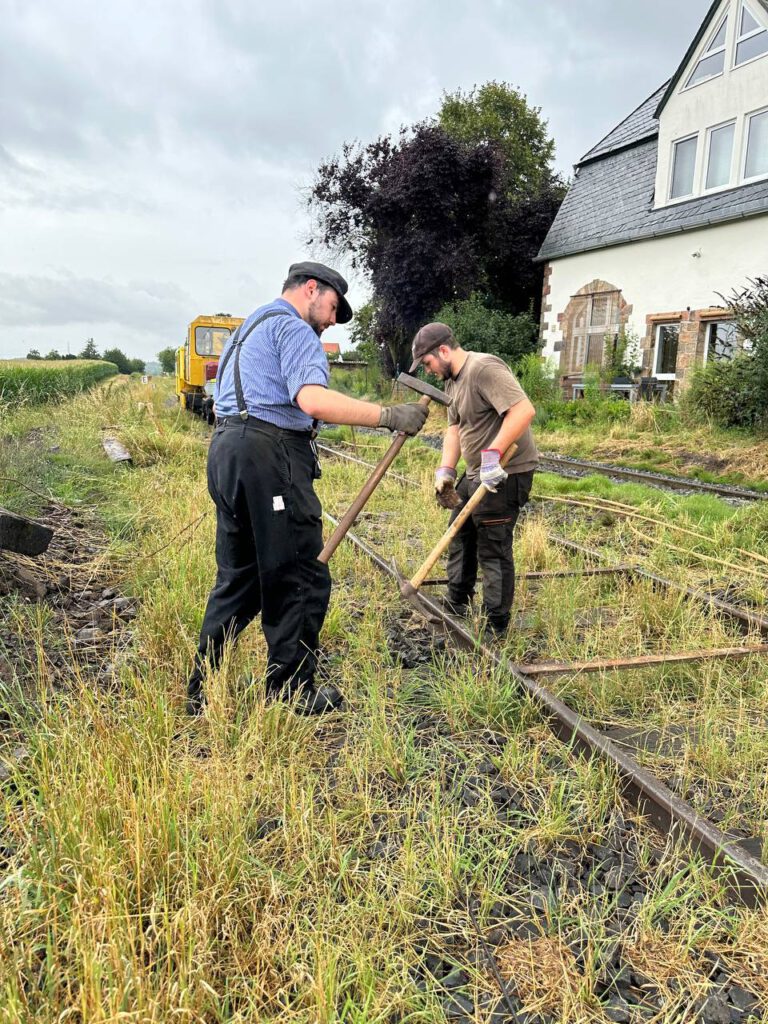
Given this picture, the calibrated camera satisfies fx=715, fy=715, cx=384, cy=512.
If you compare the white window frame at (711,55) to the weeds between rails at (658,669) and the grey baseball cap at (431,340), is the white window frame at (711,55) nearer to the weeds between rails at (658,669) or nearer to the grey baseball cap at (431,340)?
the weeds between rails at (658,669)

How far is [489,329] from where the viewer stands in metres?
20.5

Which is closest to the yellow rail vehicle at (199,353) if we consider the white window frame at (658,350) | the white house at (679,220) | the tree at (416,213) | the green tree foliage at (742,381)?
the tree at (416,213)

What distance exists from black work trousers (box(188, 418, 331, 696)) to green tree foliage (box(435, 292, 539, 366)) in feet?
56.8

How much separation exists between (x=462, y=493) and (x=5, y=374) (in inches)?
950

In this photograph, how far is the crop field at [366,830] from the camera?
1.78 metres

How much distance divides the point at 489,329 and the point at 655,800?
19174 millimetres

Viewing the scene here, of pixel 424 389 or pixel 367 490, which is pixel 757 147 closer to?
pixel 424 389

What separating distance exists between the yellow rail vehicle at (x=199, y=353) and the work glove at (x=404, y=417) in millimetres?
17109

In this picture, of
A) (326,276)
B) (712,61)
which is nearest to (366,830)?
(326,276)

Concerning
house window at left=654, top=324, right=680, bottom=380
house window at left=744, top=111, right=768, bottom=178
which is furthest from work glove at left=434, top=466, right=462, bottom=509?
house window at left=744, top=111, right=768, bottom=178

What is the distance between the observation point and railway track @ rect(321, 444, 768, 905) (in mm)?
2195

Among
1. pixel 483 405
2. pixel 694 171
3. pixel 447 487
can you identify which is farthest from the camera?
pixel 694 171

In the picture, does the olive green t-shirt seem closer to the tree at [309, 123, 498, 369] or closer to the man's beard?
the man's beard

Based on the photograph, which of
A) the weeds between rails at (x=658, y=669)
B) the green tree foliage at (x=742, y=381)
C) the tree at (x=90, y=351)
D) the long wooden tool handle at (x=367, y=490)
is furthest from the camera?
the tree at (x=90, y=351)
